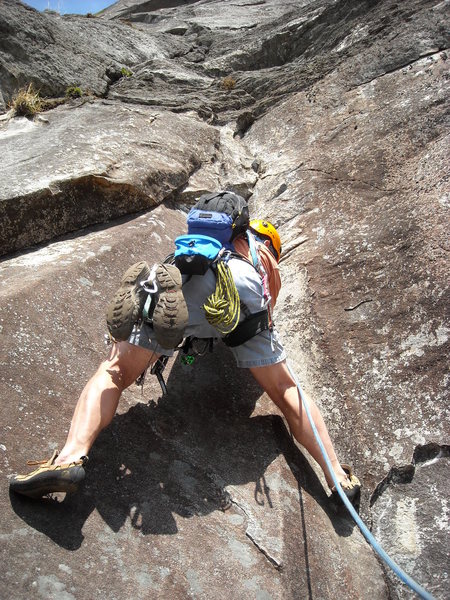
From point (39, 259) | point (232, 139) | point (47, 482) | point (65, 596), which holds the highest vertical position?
point (232, 139)

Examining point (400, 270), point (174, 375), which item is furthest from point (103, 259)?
point (400, 270)

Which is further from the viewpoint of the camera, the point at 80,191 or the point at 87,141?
the point at 87,141

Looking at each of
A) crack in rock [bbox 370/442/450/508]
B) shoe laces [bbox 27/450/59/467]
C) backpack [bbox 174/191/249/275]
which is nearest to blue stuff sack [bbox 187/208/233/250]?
backpack [bbox 174/191/249/275]

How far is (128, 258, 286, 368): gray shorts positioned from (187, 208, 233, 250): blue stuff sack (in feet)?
0.78

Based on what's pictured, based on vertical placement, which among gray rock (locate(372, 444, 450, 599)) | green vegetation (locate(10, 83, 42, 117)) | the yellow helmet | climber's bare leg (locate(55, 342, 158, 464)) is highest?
green vegetation (locate(10, 83, 42, 117))

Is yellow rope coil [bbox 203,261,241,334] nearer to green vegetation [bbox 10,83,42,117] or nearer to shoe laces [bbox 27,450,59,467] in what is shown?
shoe laces [bbox 27,450,59,467]

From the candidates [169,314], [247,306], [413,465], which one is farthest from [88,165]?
[413,465]

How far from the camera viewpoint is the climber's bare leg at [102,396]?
3383 mm

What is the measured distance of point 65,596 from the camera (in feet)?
9.53

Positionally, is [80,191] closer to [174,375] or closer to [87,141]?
[87,141]

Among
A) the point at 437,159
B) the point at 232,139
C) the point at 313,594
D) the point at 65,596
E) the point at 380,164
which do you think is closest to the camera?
the point at 65,596

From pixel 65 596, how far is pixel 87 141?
5.78m

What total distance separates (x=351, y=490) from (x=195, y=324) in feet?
5.99

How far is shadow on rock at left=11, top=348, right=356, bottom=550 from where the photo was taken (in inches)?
135
